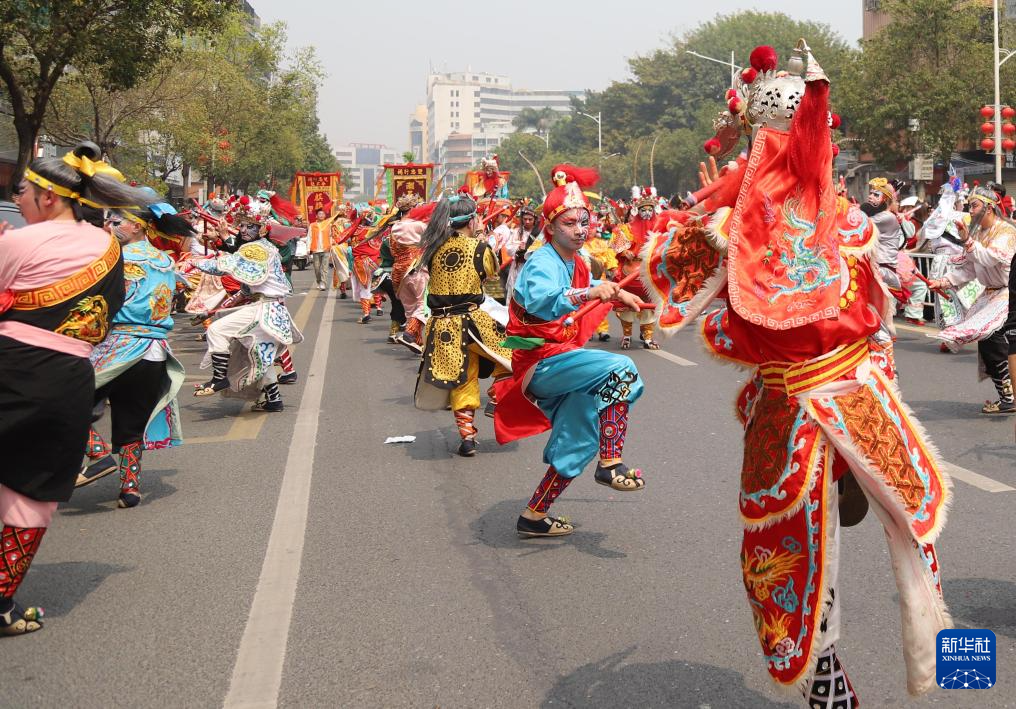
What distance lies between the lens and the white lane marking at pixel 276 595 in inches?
163

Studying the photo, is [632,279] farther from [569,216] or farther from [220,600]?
[220,600]

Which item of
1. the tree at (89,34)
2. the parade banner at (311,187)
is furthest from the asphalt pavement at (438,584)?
the parade banner at (311,187)

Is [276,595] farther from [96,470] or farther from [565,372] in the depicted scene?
[96,470]

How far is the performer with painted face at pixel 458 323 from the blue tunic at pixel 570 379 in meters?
2.41

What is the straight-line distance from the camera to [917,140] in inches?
1646

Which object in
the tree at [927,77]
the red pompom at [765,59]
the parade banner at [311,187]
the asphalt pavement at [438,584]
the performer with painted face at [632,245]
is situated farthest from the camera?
the tree at [927,77]

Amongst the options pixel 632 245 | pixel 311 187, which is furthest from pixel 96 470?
pixel 311 187

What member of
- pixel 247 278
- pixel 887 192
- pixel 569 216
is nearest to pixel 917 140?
pixel 887 192

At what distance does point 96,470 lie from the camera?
7.26 m

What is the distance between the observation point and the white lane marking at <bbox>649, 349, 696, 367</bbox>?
41.0ft

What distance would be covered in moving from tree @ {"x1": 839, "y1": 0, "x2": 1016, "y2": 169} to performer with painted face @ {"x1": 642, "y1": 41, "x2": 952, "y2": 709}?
1468 inches

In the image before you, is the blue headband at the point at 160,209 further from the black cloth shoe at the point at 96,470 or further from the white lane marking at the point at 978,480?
the white lane marking at the point at 978,480

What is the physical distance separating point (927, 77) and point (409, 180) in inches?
826

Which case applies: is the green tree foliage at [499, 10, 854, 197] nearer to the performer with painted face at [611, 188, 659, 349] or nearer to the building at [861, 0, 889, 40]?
the building at [861, 0, 889, 40]
